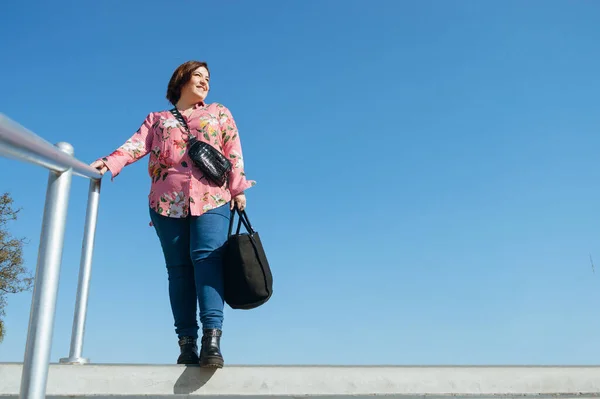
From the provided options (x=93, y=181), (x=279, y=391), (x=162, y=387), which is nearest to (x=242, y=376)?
(x=279, y=391)

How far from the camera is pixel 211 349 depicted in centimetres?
252

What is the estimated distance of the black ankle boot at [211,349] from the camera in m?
2.47

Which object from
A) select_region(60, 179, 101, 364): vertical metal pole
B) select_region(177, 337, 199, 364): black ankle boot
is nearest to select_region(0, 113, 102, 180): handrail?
select_region(60, 179, 101, 364): vertical metal pole

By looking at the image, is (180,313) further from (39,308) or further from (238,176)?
(39,308)

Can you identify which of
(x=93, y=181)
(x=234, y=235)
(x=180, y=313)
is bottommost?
(x=180, y=313)

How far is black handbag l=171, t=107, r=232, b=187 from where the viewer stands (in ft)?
9.16

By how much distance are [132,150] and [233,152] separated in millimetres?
509

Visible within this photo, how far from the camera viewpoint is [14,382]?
92.4 inches

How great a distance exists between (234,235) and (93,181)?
2.35 feet

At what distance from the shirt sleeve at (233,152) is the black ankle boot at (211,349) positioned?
0.71 metres

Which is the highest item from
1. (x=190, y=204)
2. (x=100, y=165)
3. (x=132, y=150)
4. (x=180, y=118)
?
(x=180, y=118)

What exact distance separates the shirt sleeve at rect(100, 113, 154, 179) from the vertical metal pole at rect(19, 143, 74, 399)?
1.48 metres

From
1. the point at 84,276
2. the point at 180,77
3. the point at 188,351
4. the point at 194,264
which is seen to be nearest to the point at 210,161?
the point at 194,264

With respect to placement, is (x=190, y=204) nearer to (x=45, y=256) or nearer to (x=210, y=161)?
(x=210, y=161)
